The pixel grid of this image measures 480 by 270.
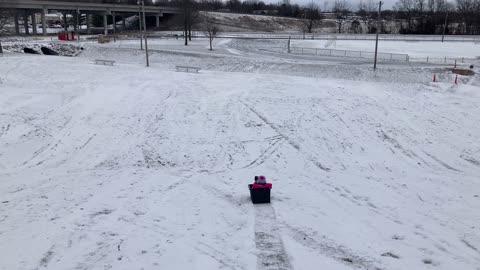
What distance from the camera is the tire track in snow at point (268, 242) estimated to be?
8.35m

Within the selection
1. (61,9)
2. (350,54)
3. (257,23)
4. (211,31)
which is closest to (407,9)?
(257,23)

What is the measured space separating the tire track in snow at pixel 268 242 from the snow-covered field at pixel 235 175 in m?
0.04

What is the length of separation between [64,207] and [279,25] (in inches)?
4614

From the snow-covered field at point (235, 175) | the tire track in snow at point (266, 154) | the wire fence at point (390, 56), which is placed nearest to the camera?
the snow-covered field at point (235, 175)

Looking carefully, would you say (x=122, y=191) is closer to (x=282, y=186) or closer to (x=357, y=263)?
(x=282, y=186)

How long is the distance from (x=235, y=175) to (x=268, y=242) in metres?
5.03

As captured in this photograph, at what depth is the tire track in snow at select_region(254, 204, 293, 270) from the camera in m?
8.35

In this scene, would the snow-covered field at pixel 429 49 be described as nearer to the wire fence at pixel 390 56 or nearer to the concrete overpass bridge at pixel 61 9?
the wire fence at pixel 390 56

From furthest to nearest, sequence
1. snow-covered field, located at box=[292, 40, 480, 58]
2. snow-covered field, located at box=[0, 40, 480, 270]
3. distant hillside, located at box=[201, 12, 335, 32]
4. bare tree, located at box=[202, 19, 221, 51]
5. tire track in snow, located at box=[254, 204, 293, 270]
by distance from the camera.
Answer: distant hillside, located at box=[201, 12, 335, 32] → bare tree, located at box=[202, 19, 221, 51] → snow-covered field, located at box=[292, 40, 480, 58] → snow-covered field, located at box=[0, 40, 480, 270] → tire track in snow, located at box=[254, 204, 293, 270]

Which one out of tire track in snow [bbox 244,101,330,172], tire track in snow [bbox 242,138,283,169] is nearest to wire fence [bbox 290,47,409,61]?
tire track in snow [bbox 244,101,330,172]

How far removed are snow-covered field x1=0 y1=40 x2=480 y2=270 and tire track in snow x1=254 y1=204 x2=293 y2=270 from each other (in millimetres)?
40

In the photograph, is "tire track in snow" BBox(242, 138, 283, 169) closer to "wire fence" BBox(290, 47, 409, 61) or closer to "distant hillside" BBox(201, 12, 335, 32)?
"wire fence" BBox(290, 47, 409, 61)

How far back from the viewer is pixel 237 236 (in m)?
9.55

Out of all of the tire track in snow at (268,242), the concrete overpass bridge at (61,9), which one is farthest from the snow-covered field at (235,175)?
the concrete overpass bridge at (61,9)
